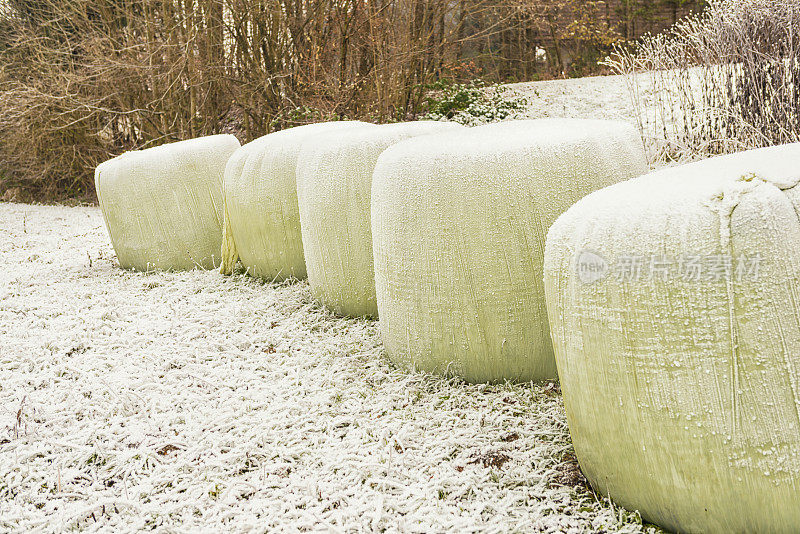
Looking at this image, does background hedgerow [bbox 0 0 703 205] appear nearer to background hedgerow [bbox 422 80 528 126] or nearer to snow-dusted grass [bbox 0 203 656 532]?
background hedgerow [bbox 422 80 528 126]

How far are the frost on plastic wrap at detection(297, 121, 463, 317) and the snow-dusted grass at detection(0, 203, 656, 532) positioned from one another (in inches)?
5.7

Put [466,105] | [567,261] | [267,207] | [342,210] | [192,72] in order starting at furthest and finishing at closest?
[466,105], [192,72], [267,207], [342,210], [567,261]

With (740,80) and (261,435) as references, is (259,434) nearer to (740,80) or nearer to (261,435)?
(261,435)

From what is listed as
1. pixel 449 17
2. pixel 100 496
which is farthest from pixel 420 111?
pixel 100 496

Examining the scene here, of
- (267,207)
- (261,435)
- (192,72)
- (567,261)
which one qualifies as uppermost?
(192,72)

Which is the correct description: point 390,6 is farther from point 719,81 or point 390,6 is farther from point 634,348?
point 634,348

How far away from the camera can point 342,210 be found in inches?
106

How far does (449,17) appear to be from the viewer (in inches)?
334

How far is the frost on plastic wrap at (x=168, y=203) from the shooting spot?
380cm

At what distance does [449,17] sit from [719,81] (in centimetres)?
426

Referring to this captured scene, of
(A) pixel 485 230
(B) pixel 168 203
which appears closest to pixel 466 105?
(B) pixel 168 203

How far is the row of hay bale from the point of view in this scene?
3.94ft

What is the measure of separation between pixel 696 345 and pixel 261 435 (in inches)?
49.4

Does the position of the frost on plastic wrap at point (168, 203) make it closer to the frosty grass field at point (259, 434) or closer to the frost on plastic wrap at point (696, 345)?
the frosty grass field at point (259, 434)
